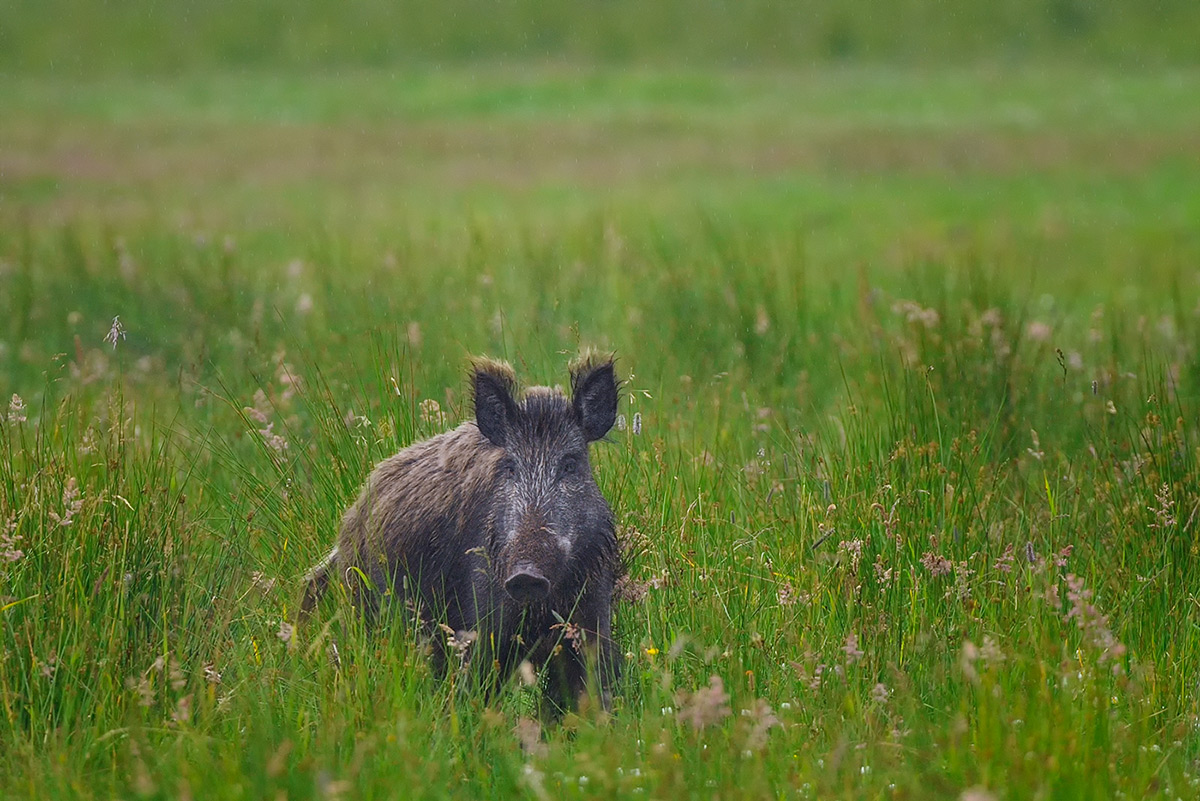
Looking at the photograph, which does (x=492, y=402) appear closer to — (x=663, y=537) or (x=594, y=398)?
(x=594, y=398)

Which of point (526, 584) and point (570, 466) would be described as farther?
point (570, 466)

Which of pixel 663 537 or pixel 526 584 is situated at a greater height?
pixel 526 584

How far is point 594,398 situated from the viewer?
15.5 feet

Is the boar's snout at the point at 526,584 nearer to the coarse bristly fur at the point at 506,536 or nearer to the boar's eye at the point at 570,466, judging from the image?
the coarse bristly fur at the point at 506,536

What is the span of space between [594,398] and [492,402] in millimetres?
330

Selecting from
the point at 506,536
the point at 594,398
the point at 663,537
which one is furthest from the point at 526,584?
the point at 663,537

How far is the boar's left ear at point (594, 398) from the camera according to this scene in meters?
4.70

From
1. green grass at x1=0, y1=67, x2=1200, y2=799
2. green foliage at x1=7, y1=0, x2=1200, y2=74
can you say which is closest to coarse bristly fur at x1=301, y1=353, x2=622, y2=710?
green grass at x1=0, y1=67, x2=1200, y2=799

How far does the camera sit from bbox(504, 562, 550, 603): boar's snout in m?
4.19

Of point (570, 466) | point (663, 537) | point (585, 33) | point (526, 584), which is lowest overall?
point (585, 33)

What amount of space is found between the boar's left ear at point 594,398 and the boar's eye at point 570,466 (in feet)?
0.33

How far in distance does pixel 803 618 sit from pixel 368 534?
1.39m

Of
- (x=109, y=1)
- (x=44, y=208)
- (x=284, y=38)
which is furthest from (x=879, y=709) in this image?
(x=109, y=1)

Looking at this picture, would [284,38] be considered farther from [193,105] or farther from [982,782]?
[982,782]
